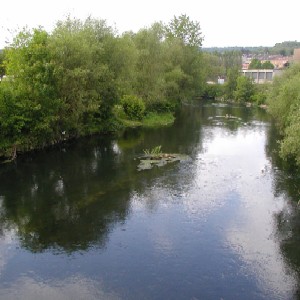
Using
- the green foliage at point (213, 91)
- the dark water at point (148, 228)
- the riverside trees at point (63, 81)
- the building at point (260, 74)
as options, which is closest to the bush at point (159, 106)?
the riverside trees at point (63, 81)

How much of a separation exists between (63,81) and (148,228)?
84.6 ft

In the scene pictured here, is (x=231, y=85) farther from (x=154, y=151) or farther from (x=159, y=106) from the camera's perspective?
(x=154, y=151)

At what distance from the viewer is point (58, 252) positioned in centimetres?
2102

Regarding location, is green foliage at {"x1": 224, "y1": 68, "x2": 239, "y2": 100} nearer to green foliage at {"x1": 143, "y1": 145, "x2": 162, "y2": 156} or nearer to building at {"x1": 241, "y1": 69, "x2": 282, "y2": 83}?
building at {"x1": 241, "y1": 69, "x2": 282, "y2": 83}

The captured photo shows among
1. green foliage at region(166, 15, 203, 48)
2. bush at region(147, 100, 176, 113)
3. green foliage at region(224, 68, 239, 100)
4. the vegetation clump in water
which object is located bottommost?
the vegetation clump in water

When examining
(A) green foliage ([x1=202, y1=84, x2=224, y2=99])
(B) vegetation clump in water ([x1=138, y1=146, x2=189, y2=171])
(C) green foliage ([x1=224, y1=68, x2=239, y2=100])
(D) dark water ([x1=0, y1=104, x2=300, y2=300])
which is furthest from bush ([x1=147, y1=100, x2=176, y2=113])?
(A) green foliage ([x1=202, y1=84, x2=224, y2=99])

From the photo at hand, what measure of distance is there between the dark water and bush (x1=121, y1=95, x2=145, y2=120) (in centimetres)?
2086

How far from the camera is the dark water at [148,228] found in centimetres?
1814

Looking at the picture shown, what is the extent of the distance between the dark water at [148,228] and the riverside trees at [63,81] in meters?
3.76

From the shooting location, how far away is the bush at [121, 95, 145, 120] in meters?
62.0

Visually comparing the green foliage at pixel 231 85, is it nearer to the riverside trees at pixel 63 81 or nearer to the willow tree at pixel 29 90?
the riverside trees at pixel 63 81

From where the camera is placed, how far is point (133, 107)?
63.0 metres

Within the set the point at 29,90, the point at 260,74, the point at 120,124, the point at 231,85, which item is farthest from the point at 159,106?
the point at 260,74

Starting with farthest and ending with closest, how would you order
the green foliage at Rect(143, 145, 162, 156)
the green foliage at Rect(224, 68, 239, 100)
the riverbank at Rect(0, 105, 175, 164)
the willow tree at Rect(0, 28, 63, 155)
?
the green foliage at Rect(224, 68, 239, 100), the green foliage at Rect(143, 145, 162, 156), the riverbank at Rect(0, 105, 175, 164), the willow tree at Rect(0, 28, 63, 155)
